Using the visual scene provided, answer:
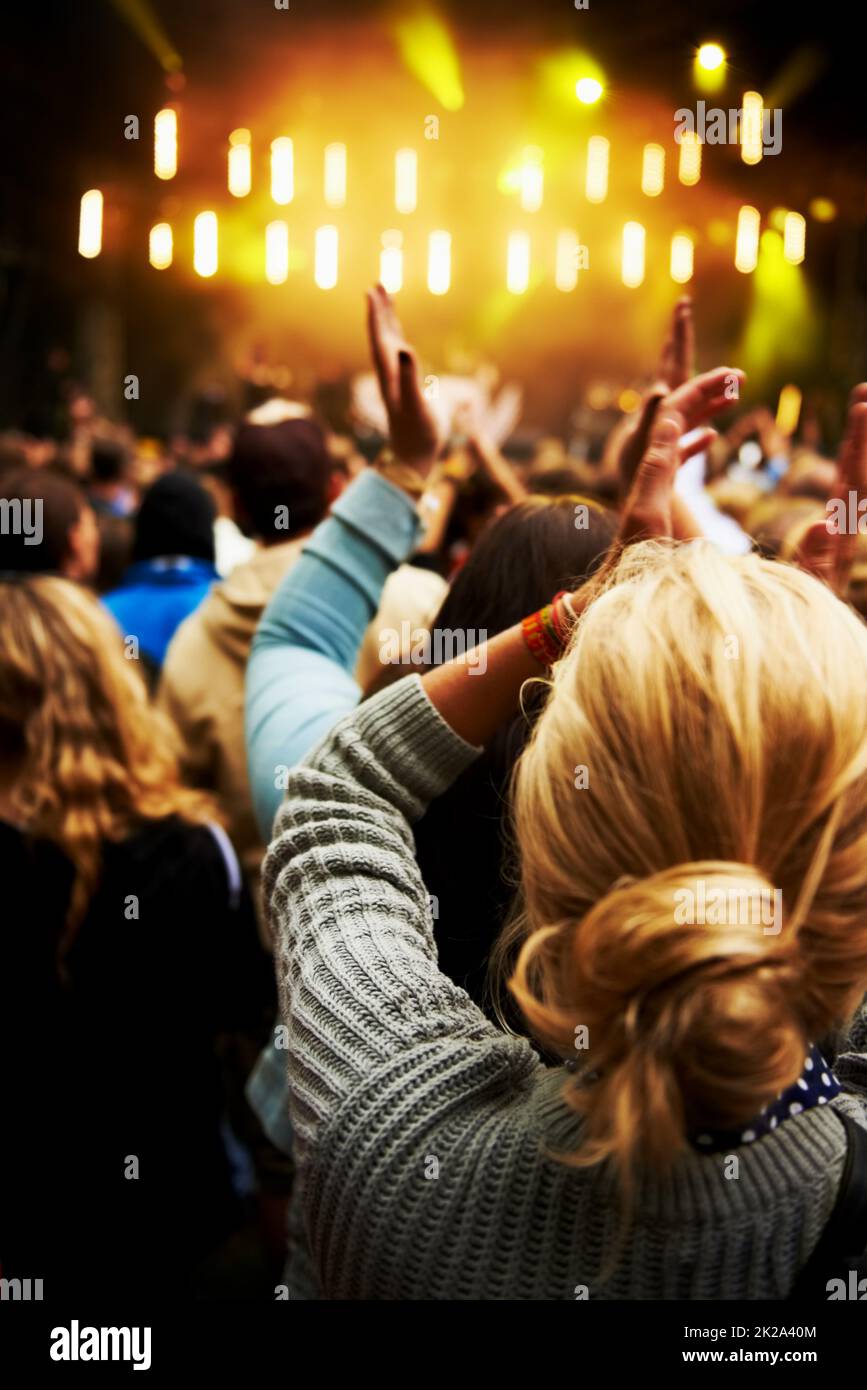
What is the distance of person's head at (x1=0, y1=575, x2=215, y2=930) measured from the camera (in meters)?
1.99

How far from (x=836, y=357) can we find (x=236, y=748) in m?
12.7

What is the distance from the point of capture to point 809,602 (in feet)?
3.13

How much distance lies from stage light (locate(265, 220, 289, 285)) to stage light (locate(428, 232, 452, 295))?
2.27 meters

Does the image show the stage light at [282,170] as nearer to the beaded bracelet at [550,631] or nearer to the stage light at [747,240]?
the stage light at [747,240]

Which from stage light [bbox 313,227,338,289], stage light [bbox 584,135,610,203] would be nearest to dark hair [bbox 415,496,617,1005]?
stage light [bbox 313,227,338,289]

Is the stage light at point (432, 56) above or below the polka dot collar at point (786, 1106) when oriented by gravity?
above

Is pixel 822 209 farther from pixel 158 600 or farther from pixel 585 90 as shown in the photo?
pixel 158 600

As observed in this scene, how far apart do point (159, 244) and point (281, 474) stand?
13.8 metres

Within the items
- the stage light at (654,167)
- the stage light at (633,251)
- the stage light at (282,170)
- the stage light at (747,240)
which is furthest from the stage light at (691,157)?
the stage light at (282,170)

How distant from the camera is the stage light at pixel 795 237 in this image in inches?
523

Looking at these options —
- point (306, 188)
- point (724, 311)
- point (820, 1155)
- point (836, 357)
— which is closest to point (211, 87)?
point (306, 188)

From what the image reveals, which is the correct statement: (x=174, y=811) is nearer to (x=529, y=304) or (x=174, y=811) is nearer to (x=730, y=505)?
(x=730, y=505)

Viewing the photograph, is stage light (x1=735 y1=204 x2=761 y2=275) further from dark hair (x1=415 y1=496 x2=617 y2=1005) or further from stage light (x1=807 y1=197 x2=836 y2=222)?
dark hair (x1=415 y1=496 x2=617 y2=1005)

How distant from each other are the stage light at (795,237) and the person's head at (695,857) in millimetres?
13513
